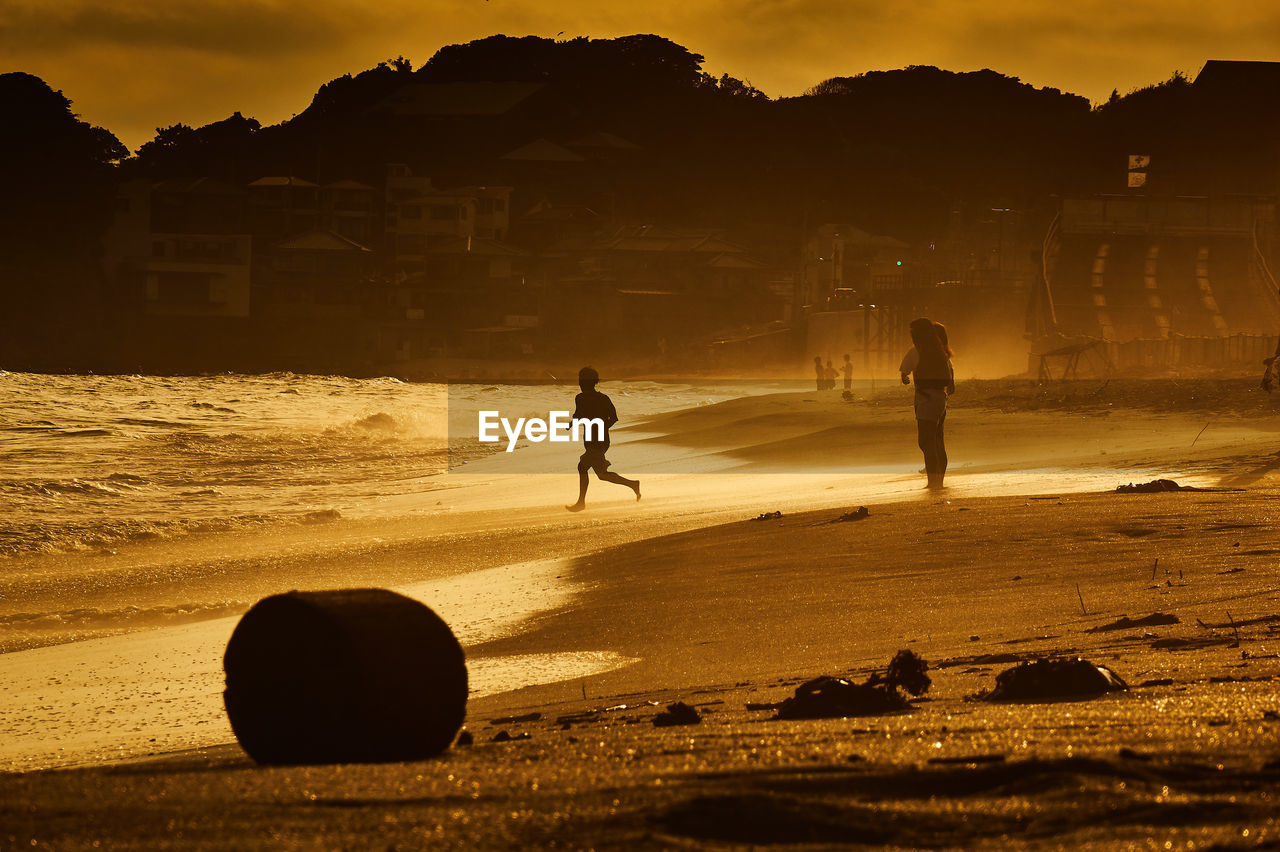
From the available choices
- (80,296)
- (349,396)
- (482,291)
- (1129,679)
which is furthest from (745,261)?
(1129,679)

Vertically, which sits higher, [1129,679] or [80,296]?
[80,296]

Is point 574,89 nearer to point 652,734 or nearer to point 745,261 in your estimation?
point 745,261

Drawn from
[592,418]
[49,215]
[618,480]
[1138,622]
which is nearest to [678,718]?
[1138,622]

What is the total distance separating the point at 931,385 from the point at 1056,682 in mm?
9479

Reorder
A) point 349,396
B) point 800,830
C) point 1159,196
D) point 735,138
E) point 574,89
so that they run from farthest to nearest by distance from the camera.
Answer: point 574,89, point 735,138, point 349,396, point 1159,196, point 800,830

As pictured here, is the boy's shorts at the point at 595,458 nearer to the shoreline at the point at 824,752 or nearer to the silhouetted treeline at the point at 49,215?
the shoreline at the point at 824,752

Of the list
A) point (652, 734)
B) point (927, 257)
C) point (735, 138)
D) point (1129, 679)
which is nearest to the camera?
point (652, 734)

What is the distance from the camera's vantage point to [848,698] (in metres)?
4.65

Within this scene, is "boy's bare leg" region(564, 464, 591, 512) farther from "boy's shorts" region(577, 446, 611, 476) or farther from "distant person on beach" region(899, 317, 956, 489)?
"distant person on beach" region(899, 317, 956, 489)

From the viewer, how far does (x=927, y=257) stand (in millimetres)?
79688

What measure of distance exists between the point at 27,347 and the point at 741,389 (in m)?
47.6

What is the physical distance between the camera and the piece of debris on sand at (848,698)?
4547mm

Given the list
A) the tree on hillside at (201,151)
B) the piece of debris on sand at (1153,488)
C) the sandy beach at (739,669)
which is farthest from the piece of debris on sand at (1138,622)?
the tree on hillside at (201,151)

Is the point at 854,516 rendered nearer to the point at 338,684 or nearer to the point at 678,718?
the point at 678,718
